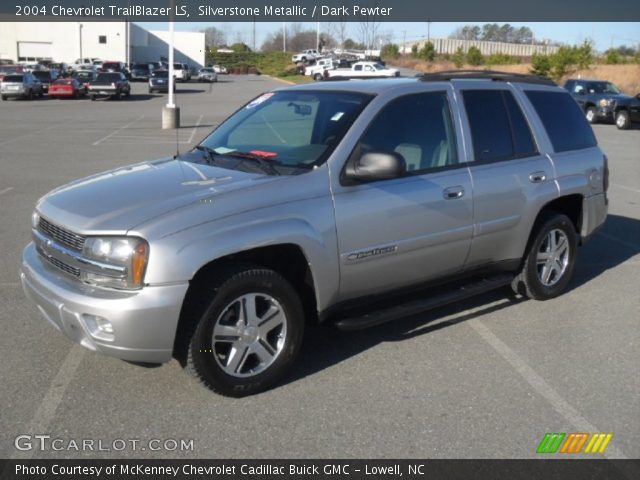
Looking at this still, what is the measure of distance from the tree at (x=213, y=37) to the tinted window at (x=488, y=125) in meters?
85.8

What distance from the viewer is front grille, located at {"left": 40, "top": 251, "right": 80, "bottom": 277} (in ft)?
12.4

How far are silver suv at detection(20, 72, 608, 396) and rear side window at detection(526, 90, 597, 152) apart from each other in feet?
0.11

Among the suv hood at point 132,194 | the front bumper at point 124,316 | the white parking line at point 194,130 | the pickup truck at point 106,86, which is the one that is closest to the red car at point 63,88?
the pickup truck at point 106,86

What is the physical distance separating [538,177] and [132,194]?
3.23 metres

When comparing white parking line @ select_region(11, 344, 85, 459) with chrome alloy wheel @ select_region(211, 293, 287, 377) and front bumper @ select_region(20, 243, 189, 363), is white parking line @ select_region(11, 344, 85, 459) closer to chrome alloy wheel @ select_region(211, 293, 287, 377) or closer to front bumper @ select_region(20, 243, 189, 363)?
front bumper @ select_region(20, 243, 189, 363)

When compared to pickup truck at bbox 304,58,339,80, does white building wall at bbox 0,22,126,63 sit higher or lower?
higher

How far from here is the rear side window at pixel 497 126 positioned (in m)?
5.12

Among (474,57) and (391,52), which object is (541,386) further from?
(391,52)

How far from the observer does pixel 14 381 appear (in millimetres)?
4102

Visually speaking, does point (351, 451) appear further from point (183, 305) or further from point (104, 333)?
point (104, 333)

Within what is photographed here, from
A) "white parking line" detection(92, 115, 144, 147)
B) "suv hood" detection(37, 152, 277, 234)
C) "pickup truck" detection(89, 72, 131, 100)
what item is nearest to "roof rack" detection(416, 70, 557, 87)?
"suv hood" detection(37, 152, 277, 234)

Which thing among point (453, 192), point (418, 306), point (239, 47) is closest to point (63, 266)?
point (418, 306)

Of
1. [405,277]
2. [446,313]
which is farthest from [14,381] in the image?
[446,313]

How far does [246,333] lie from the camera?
395 centimetres
